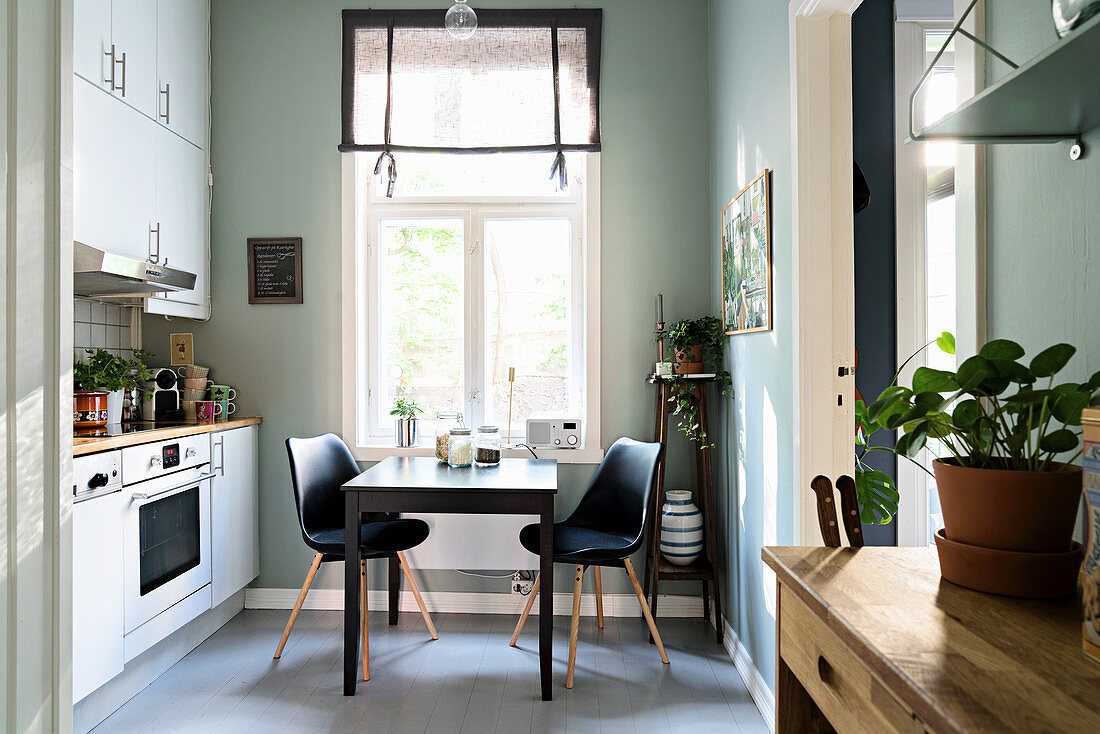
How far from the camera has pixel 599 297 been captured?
3.32 m

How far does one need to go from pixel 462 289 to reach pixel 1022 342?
8.82 feet

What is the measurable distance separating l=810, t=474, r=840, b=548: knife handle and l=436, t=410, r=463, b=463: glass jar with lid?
6.58 ft

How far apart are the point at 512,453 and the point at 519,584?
619 mm

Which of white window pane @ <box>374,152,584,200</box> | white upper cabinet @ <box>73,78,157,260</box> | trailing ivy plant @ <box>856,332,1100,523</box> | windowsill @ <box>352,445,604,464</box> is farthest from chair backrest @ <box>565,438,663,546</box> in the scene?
white upper cabinet @ <box>73,78,157,260</box>

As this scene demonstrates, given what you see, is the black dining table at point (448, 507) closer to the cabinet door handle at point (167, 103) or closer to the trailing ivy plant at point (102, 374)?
the trailing ivy plant at point (102, 374)

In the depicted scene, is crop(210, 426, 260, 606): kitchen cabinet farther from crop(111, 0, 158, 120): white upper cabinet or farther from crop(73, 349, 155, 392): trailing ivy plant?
crop(111, 0, 158, 120): white upper cabinet

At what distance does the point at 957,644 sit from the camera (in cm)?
74

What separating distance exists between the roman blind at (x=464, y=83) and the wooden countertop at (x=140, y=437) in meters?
1.39

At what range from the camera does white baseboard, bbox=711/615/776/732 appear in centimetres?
232

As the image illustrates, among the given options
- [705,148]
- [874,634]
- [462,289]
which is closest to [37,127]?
[874,634]

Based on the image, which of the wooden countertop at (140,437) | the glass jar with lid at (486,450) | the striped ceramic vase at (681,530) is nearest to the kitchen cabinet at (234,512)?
the wooden countertop at (140,437)

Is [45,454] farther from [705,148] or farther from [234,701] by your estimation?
[705,148]

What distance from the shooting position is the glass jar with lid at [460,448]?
2.89 meters

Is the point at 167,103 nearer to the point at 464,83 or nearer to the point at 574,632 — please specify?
the point at 464,83
